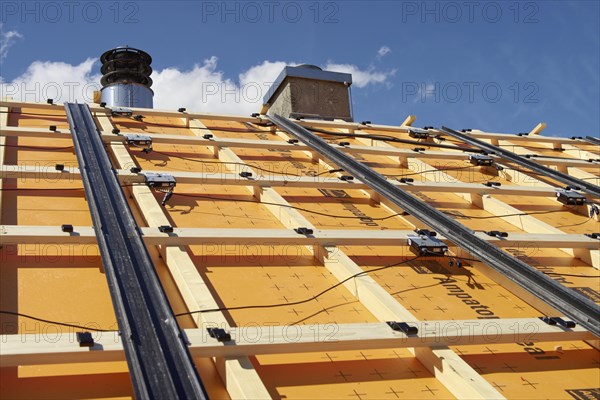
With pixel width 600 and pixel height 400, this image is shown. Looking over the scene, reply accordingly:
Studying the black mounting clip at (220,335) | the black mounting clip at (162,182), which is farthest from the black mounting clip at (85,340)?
the black mounting clip at (162,182)

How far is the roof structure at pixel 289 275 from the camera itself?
2.56 metres

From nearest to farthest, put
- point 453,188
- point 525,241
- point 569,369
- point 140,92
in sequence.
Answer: point 569,369, point 525,241, point 453,188, point 140,92

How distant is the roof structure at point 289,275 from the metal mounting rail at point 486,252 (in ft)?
0.14

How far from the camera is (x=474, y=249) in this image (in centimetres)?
393

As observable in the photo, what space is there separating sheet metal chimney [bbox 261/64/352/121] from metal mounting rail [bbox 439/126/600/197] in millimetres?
2342

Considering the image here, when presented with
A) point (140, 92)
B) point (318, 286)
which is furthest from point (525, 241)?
point (140, 92)

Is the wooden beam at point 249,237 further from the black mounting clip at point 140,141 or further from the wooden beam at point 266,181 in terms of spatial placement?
the black mounting clip at point 140,141

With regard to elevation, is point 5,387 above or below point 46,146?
below

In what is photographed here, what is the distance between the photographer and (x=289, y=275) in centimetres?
359

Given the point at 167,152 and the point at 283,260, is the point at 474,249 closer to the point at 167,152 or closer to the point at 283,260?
the point at 283,260

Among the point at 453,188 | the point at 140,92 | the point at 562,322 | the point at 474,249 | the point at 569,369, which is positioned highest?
the point at 140,92

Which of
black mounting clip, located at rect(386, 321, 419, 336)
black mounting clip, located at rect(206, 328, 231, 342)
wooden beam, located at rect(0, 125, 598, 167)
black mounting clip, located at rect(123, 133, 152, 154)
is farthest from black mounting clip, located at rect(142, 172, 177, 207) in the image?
black mounting clip, located at rect(386, 321, 419, 336)

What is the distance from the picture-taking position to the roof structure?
101 inches

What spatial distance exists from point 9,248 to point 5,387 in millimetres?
1261
